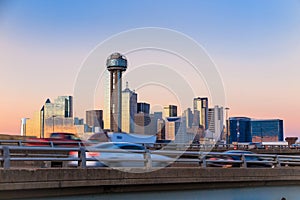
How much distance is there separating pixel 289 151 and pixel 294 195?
48.5 m

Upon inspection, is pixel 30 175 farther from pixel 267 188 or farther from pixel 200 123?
pixel 200 123

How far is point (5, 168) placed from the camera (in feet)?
31.1

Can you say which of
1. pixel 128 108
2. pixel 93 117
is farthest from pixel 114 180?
pixel 128 108

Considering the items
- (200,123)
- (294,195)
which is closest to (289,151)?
(200,123)

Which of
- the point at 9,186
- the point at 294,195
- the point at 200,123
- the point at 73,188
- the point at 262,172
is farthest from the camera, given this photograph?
the point at 200,123

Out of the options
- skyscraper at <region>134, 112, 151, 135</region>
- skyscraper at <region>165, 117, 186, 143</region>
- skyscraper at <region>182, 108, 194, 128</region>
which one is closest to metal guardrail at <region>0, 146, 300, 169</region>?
skyscraper at <region>182, 108, 194, 128</region>

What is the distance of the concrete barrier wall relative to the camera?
9.34 m

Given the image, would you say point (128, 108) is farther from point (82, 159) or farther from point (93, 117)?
point (82, 159)

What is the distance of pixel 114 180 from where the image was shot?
10844 mm

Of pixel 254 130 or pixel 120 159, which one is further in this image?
pixel 254 130

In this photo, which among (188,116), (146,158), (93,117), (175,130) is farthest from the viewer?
(175,130)

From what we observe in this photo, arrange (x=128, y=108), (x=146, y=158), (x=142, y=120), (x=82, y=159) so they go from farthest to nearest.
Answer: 1. (x=128, y=108)
2. (x=142, y=120)
3. (x=146, y=158)
4. (x=82, y=159)

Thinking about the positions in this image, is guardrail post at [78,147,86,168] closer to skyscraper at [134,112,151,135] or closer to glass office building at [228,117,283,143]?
skyscraper at [134,112,151,135]

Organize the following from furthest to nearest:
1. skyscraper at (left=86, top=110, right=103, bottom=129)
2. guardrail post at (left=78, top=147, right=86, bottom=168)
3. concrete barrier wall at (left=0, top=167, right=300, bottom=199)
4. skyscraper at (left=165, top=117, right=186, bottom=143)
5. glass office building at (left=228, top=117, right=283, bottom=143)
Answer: glass office building at (left=228, top=117, right=283, bottom=143) < skyscraper at (left=165, top=117, right=186, bottom=143) < skyscraper at (left=86, top=110, right=103, bottom=129) < guardrail post at (left=78, top=147, right=86, bottom=168) < concrete barrier wall at (left=0, top=167, right=300, bottom=199)
